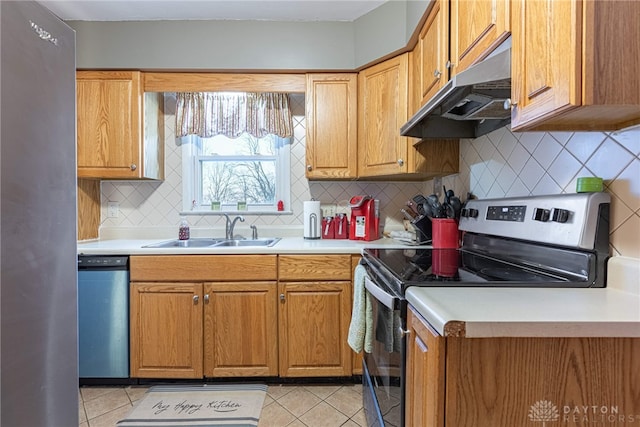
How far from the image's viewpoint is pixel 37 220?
0.86m

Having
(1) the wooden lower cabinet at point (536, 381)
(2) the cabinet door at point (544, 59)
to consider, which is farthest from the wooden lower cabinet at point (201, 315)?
(2) the cabinet door at point (544, 59)

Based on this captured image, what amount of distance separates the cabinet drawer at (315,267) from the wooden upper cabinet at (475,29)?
1175mm

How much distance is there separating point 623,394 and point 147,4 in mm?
2801

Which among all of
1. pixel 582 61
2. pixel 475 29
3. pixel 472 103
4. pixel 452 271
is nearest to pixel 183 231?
pixel 452 271

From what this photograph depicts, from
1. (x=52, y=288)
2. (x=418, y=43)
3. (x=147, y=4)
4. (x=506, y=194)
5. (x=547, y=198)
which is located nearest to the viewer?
(x=52, y=288)

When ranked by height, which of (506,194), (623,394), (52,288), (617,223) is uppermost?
(506,194)

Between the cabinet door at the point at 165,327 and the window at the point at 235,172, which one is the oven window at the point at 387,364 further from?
the window at the point at 235,172

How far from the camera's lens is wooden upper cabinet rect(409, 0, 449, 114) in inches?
57.4

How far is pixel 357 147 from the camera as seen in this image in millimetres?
2262

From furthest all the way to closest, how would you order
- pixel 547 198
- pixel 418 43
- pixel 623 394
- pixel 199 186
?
pixel 199 186 → pixel 418 43 → pixel 547 198 → pixel 623 394

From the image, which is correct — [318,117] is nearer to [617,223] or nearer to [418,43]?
[418,43]

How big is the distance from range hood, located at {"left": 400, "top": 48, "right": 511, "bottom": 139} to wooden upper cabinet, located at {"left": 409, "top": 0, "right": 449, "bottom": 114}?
15cm

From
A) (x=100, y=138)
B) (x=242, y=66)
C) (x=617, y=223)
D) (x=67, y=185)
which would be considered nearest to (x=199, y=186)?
(x=100, y=138)

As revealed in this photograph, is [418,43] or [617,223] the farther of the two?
[418,43]
